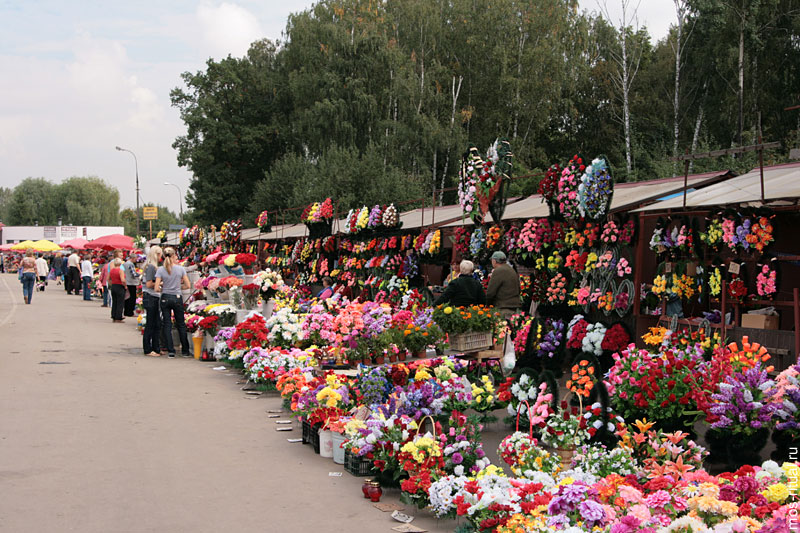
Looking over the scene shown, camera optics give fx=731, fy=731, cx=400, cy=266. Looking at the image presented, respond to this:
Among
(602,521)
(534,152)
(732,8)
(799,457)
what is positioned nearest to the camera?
(602,521)

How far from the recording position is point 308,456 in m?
6.56

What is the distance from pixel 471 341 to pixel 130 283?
564 inches

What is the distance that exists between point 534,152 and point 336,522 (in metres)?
34.0

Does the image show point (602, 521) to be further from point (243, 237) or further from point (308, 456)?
point (243, 237)

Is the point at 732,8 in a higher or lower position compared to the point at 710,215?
higher

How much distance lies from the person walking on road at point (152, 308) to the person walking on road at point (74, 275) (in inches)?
778

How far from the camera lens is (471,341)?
27.5 feet

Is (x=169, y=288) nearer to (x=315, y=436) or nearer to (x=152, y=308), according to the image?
(x=152, y=308)

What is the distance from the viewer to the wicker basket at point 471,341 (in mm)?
8289

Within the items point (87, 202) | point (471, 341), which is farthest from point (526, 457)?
point (87, 202)

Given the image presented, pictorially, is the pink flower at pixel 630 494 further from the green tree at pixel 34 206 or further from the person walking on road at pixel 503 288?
the green tree at pixel 34 206

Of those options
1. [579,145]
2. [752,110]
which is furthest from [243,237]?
[752,110]

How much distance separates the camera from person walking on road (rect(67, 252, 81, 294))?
99.9 feet

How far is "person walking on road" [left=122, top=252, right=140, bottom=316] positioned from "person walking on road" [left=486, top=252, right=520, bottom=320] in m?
12.7
